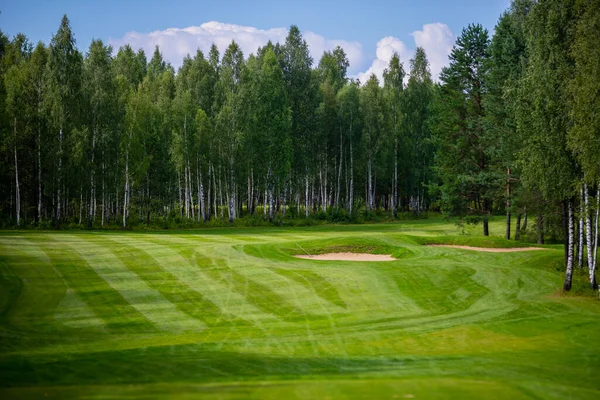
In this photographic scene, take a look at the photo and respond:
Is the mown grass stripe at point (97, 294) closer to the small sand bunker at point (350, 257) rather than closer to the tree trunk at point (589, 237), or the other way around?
the small sand bunker at point (350, 257)

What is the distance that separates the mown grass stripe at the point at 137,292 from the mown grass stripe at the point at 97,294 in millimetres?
285

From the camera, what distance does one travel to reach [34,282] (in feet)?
73.5

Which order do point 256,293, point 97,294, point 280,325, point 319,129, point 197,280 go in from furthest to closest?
point 319,129
point 197,280
point 256,293
point 97,294
point 280,325

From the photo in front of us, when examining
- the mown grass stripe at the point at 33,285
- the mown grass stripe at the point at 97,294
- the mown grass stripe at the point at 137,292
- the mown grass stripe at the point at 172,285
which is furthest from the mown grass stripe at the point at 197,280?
the mown grass stripe at the point at 33,285

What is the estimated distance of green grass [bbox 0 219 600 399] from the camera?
37.7ft

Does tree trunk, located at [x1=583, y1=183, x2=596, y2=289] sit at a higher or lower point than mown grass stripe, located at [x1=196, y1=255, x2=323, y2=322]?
higher

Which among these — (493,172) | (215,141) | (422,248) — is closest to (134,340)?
(422,248)

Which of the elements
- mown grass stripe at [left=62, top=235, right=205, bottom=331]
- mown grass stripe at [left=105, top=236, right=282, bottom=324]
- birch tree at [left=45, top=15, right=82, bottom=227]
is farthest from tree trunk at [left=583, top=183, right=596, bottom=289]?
birch tree at [left=45, top=15, right=82, bottom=227]

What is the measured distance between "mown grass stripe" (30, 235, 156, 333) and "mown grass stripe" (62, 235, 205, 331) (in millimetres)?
285

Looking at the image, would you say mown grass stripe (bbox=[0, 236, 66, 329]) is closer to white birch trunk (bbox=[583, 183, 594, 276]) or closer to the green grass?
the green grass

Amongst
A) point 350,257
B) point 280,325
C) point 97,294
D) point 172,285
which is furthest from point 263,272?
point 350,257

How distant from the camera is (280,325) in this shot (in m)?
18.8

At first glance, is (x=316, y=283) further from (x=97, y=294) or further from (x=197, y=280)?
(x=97, y=294)

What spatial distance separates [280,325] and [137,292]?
7206mm
